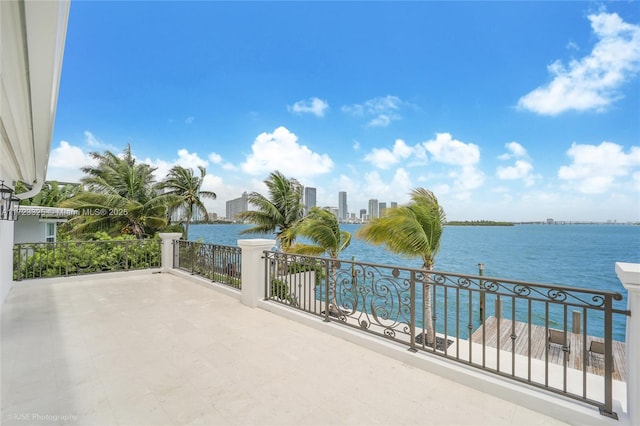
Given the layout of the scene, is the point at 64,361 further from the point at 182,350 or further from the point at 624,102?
the point at 624,102

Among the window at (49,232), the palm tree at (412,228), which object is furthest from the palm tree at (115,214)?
the palm tree at (412,228)

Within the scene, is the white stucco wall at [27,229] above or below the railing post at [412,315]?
above

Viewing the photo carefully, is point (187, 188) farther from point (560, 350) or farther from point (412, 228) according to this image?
point (560, 350)

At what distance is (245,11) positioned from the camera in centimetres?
1009

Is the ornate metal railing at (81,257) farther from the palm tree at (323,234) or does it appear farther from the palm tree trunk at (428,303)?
the palm tree trunk at (428,303)

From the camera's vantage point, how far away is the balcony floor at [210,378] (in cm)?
217

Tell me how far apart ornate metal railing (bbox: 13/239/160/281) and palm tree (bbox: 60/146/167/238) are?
13.8 feet

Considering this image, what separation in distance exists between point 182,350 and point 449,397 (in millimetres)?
2782

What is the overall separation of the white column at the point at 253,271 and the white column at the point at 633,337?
416 centimetres

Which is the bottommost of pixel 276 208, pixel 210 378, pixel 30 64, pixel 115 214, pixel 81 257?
pixel 210 378

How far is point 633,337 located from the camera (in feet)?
6.35

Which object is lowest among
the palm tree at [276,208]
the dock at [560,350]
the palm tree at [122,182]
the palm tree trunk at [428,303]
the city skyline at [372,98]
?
the dock at [560,350]

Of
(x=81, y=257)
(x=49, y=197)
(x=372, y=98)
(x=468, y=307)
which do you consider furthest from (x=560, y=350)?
(x=49, y=197)

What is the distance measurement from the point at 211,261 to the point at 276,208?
297 inches
